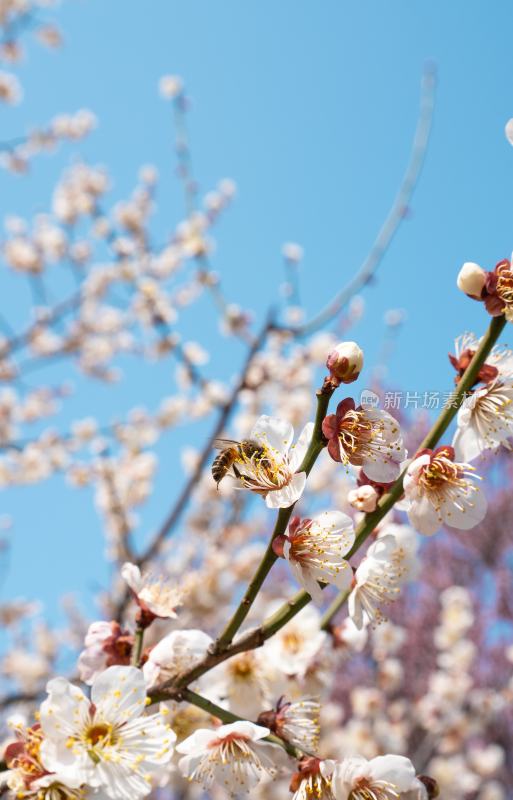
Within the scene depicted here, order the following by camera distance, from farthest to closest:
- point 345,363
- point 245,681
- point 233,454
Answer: point 245,681
point 233,454
point 345,363

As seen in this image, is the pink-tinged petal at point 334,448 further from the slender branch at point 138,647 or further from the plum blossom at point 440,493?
the slender branch at point 138,647

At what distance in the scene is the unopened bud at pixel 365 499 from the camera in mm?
1028

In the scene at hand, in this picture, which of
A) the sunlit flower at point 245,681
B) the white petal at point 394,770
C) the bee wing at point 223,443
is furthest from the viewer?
the sunlit flower at point 245,681

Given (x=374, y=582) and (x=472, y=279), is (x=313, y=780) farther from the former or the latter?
(x=472, y=279)

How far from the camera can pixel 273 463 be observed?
0.99m

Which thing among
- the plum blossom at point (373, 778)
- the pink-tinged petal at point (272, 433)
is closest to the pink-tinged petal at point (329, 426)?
the pink-tinged petal at point (272, 433)

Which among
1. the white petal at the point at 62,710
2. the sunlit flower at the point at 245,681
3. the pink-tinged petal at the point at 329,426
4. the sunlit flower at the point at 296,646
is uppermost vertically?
the pink-tinged petal at the point at 329,426

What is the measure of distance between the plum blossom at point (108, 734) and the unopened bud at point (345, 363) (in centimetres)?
48

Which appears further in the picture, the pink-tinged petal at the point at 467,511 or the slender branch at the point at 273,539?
the pink-tinged petal at the point at 467,511

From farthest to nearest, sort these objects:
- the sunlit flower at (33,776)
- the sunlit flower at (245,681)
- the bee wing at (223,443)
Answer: the sunlit flower at (245,681)
the bee wing at (223,443)
the sunlit flower at (33,776)

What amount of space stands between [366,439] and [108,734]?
53 cm

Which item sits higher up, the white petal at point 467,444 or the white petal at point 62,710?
the white petal at point 467,444

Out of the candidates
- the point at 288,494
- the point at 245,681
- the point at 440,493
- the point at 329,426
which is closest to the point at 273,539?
the point at 288,494

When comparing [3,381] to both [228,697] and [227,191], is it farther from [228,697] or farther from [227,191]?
[228,697]
